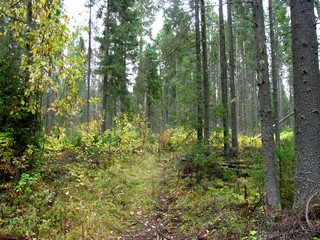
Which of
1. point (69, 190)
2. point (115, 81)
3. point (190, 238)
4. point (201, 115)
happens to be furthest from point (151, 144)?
point (190, 238)

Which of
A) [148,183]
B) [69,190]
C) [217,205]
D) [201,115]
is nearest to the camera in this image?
[217,205]

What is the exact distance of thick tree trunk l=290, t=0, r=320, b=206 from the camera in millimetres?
3740

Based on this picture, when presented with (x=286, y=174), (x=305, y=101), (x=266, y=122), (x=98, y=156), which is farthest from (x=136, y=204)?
(x=305, y=101)

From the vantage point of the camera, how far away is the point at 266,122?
441 centimetres

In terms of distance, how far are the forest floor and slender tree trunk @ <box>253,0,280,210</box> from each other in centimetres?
26

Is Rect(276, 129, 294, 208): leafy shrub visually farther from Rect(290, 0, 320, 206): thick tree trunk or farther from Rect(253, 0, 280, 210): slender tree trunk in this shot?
Rect(290, 0, 320, 206): thick tree trunk

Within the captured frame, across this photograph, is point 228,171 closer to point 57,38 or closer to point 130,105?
Answer: point 57,38

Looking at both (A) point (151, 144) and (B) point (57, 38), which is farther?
(A) point (151, 144)

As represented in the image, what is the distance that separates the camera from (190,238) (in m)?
3.99

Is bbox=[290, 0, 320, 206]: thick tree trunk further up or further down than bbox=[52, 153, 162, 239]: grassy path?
further up

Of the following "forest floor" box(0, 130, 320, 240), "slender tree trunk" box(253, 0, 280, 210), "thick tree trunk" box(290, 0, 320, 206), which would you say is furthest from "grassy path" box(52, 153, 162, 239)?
"thick tree trunk" box(290, 0, 320, 206)

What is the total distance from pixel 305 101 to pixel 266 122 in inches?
29.4

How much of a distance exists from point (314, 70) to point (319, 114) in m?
0.68

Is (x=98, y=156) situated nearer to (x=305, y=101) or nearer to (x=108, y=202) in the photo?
(x=108, y=202)
